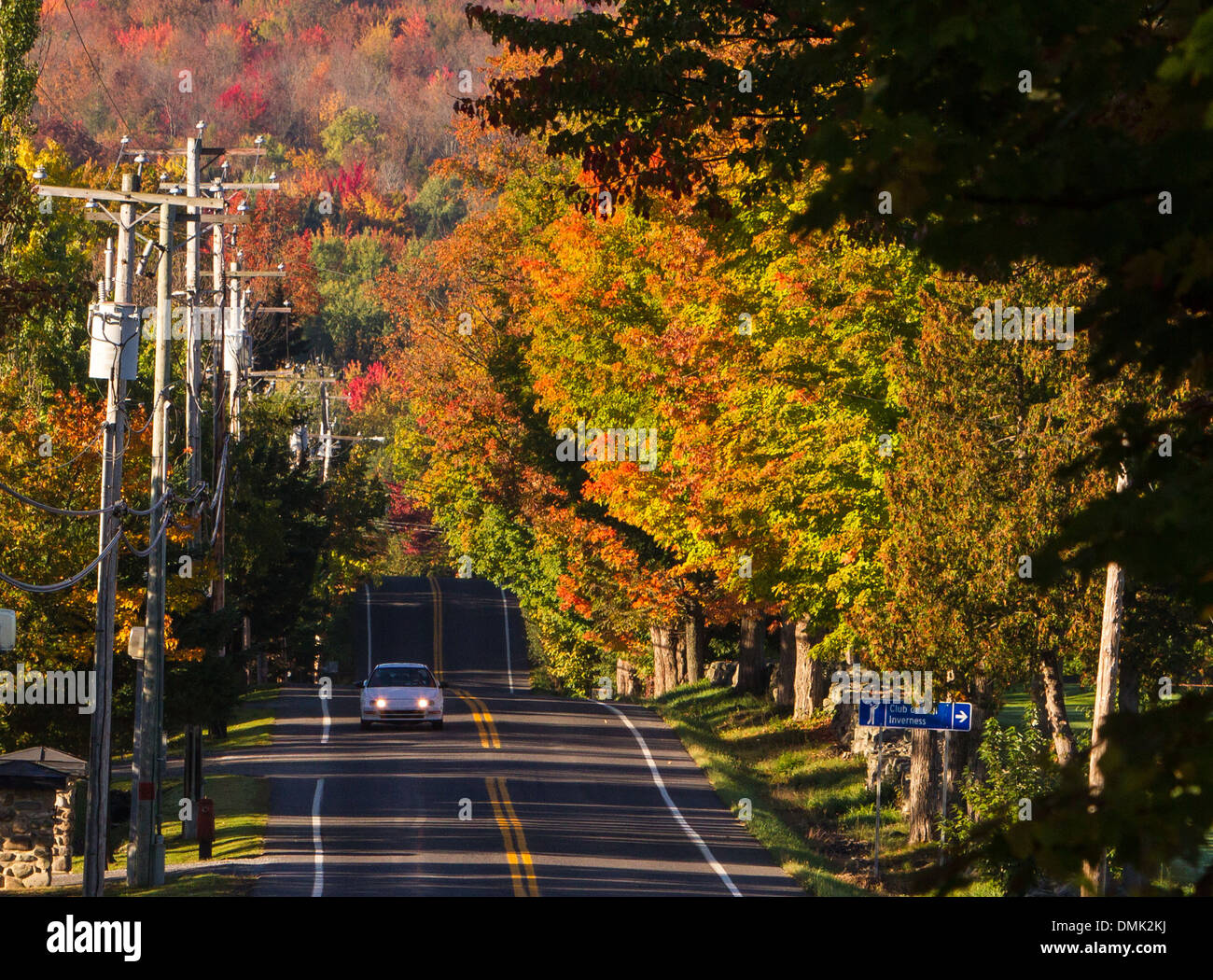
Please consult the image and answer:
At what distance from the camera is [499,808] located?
2755cm

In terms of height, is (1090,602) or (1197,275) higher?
(1197,275)

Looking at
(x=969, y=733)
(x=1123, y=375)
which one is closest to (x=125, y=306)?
(x=1123, y=375)

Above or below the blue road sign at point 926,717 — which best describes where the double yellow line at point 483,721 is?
below

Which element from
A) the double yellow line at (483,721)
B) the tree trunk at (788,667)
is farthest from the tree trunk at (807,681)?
the double yellow line at (483,721)

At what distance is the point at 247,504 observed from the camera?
4159 centimetres

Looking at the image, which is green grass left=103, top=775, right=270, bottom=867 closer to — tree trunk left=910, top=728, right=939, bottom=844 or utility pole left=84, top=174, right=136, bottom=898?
utility pole left=84, top=174, right=136, bottom=898

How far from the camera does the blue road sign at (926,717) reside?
23203mm

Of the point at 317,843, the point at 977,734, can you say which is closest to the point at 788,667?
the point at 977,734

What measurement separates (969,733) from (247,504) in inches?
A: 825

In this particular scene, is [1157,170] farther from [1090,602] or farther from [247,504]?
[247,504]

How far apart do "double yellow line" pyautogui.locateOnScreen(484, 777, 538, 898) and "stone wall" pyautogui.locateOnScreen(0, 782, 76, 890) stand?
7.36 metres

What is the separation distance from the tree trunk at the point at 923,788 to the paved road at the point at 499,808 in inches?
141

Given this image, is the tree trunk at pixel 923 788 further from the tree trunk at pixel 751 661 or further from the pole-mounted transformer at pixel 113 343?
the tree trunk at pixel 751 661

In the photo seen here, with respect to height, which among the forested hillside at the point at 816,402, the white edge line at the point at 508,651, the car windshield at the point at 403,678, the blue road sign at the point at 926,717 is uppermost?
the forested hillside at the point at 816,402
